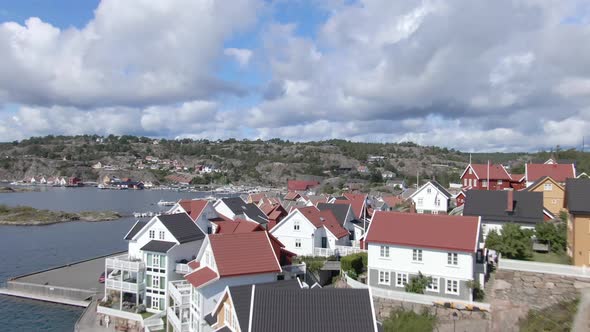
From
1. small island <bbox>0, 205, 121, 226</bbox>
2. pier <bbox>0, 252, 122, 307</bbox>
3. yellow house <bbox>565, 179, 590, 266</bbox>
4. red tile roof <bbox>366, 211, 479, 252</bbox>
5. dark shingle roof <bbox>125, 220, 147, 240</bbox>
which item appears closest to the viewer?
red tile roof <bbox>366, 211, 479, 252</bbox>

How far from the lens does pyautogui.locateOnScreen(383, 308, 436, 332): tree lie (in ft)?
80.6

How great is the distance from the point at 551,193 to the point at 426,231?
21.7m

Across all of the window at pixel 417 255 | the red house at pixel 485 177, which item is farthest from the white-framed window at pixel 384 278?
the red house at pixel 485 177

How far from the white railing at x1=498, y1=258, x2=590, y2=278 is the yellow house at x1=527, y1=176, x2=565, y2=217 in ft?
60.1

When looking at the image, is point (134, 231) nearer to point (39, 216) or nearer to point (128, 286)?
point (128, 286)

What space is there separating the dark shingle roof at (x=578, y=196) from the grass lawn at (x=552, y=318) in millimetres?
6163

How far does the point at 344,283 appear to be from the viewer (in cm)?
3158

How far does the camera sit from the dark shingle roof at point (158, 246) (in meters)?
33.3

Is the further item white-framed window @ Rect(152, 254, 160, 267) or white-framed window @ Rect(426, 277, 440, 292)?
white-framed window @ Rect(152, 254, 160, 267)

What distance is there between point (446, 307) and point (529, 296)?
5.19 m

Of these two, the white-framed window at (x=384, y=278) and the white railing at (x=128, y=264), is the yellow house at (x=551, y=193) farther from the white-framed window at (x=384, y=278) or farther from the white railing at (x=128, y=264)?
the white railing at (x=128, y=264)

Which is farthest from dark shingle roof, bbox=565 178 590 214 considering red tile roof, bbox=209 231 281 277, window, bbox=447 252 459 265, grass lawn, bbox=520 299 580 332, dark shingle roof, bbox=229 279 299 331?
dark shingle roof, bbox=229 279 299 331

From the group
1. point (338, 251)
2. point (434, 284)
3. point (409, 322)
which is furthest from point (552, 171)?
point (409, 322)

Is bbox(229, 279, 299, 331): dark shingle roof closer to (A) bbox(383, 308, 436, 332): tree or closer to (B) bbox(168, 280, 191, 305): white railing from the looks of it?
(A) bbox(383, 308, 436, 332): tree
